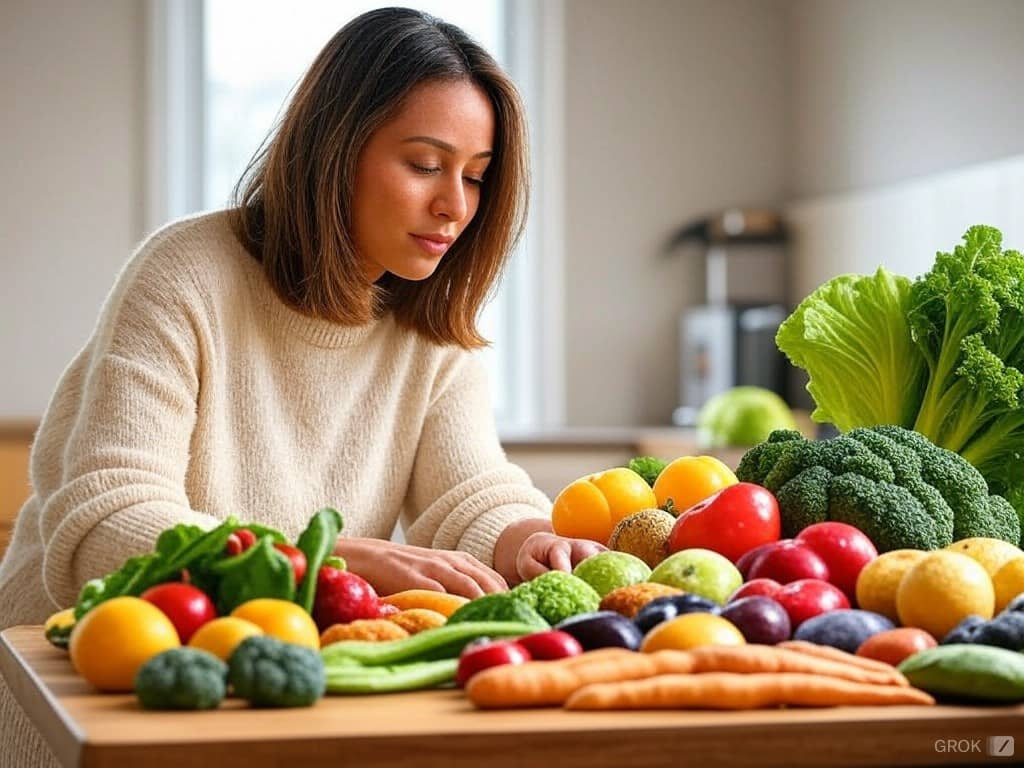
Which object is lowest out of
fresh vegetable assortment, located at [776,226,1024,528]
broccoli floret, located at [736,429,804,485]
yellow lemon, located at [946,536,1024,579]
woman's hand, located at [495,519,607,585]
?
woman's hand, located at [495,519,607,585]

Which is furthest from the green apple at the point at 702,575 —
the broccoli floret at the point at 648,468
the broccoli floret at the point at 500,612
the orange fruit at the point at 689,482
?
the broccoli floret at the point at 648,468

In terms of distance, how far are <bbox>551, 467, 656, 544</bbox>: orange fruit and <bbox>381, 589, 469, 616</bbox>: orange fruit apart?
0.30 meters

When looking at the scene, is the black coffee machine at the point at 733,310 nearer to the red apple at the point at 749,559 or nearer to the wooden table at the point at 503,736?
the red apple at the point at 749,559

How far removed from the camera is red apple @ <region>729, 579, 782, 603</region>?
1123 mm

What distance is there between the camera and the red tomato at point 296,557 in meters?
1.12

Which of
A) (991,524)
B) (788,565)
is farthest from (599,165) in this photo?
(788,565)

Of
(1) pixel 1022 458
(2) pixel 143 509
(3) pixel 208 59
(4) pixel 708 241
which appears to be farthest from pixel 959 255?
(3) pixel 208 59

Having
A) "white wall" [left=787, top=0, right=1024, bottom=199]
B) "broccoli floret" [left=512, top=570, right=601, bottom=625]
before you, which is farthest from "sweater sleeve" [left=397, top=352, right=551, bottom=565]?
"white wall" [left=787, top=0, right=1024, bottom=199]

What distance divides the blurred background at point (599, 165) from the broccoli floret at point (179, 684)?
3.69 metres

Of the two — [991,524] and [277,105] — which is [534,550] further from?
[277,105]

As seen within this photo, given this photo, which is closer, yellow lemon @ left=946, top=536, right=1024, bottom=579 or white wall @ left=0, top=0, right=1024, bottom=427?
yellow lemon @ left=946, top=536, right=1024, bottom=579

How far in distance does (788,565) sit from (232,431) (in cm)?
88

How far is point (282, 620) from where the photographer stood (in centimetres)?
102

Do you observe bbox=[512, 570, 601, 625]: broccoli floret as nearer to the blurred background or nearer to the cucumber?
the cucumber
